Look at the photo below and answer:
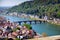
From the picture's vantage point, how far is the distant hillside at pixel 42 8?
3.17 m

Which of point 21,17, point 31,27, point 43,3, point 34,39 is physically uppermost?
point 43,3

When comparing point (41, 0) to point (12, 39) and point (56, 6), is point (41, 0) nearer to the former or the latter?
point (56, 6)

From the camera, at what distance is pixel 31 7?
320 cm

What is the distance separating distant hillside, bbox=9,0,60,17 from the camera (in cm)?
317

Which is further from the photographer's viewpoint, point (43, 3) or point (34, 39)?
point (43, 3)

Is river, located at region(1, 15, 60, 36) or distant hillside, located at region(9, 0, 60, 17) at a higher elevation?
distant hillside, located at region(9, 0, 60, 17)

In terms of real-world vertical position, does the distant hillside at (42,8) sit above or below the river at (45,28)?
above

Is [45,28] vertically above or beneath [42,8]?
beneath

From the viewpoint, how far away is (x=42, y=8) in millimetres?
3195

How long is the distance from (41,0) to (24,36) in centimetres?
75

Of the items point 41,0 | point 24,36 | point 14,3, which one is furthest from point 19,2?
point 24,36

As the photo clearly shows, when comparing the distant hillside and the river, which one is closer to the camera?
the river

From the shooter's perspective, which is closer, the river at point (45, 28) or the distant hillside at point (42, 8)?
the river at point (45, 28)

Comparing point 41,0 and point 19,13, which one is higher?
point 41,0
